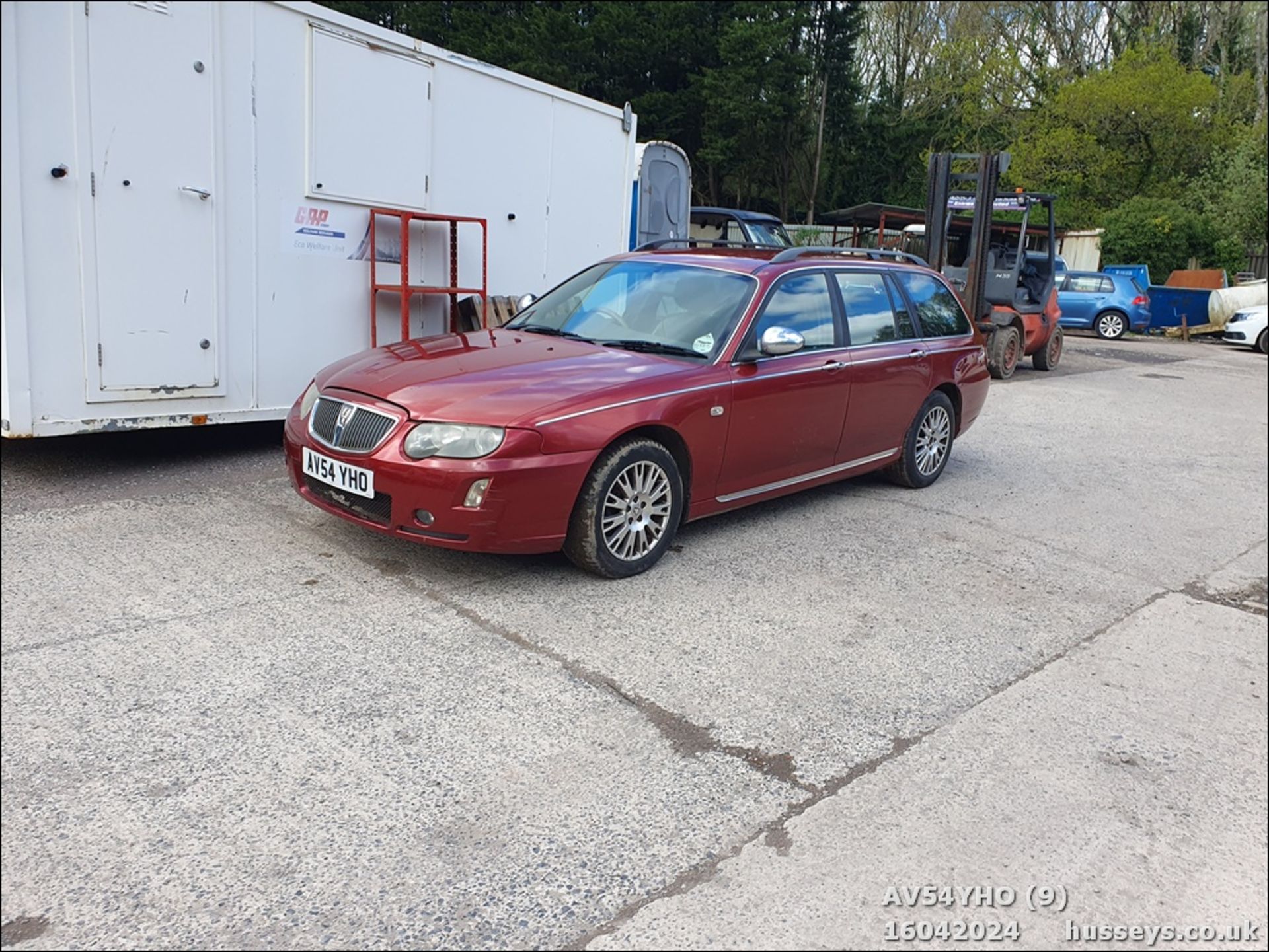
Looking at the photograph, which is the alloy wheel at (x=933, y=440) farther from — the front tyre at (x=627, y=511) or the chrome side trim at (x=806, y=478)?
the front tyre at (x=627, y=511)

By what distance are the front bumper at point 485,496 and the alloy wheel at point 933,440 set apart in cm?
334


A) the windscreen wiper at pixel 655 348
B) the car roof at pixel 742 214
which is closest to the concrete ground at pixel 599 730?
the windscreen wiper at pixel 655 348

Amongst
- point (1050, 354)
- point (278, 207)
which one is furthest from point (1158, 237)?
point (278, 207)

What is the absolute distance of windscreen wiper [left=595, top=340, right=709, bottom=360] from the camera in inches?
213

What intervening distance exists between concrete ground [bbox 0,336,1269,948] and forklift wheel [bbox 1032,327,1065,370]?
10400 millimetres

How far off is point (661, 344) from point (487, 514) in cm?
158

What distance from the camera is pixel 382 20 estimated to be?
2739cm

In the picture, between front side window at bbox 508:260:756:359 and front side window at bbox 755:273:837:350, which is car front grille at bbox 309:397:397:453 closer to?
front side window at bbox 508:260:756:359

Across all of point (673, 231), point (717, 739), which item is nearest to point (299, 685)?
point (717, 739)

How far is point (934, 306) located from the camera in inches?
285

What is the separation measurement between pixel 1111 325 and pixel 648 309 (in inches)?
815

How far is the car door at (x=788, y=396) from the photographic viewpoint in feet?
18.0

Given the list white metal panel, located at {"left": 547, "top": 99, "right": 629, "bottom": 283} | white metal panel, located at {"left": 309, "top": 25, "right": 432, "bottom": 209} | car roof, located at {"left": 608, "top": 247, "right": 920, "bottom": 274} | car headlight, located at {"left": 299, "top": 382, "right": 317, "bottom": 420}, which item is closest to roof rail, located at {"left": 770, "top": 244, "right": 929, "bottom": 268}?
car roof, located at {"left": 608, "top": 247, "right": 920, "bottom": 274}

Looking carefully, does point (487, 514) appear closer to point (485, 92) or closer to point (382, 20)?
point (485, 92)
